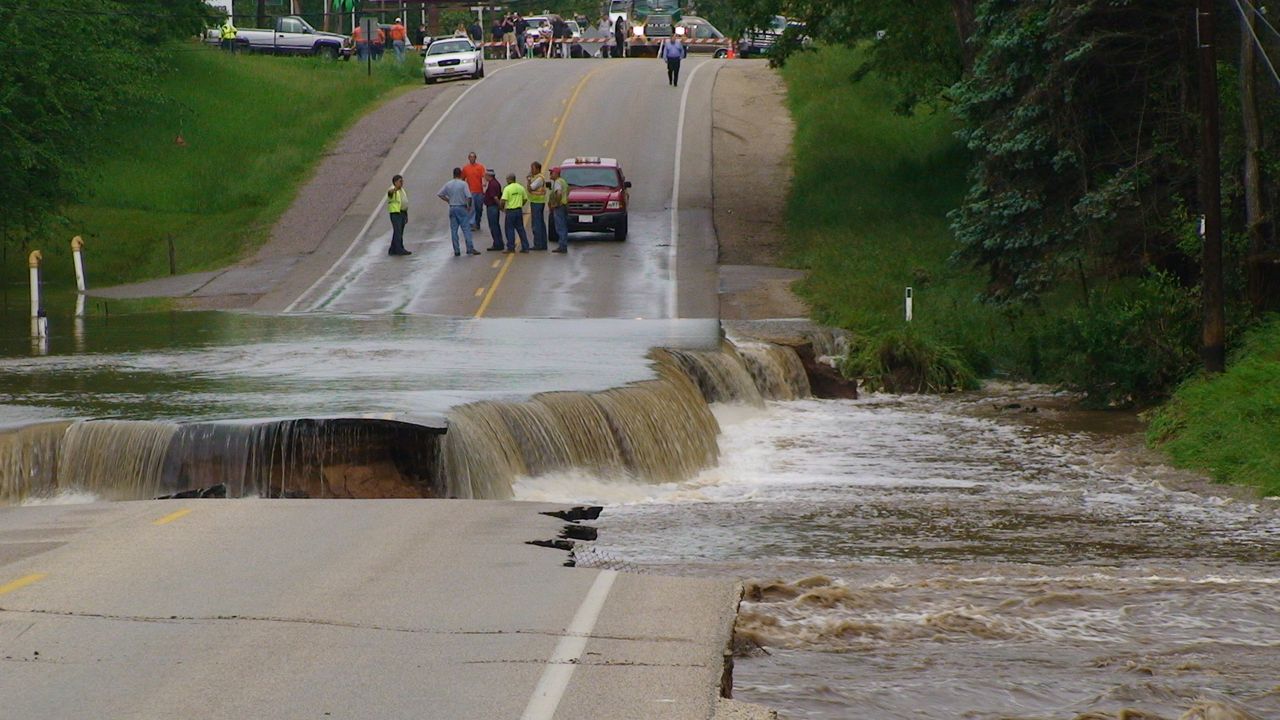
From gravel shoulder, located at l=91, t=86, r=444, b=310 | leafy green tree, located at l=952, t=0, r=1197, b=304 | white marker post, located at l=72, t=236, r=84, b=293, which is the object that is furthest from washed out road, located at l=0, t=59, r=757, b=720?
gravel shoulder, located at l=91, t=86, r=444, b=310

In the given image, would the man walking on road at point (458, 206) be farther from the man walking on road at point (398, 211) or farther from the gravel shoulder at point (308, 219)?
the gravel shoulder at point (308, 219)

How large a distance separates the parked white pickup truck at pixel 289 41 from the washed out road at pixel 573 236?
7.78 metres

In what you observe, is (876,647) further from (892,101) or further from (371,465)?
(892,101)

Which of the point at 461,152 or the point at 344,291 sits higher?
the point at 461,152

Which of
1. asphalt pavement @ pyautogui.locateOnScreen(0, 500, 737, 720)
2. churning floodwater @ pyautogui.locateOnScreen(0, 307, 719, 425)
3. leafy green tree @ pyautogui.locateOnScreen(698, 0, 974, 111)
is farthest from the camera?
leafy green tree @ pyautogui.locateOnScreen(698, 0, 974, 111)

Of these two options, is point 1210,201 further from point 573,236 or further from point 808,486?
point 573,236

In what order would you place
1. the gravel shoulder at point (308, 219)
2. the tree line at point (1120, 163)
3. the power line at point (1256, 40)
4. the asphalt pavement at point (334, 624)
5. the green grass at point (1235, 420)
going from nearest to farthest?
1. the asphalt pavement at point (334, 624)
2. the green grass at point (1235, 420)
3. the power line at point (1256, 40)
4. the tree line at point (1120, 163)
5. the gravel shoulder at point (308, 219)

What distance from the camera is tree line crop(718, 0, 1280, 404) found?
2198cm

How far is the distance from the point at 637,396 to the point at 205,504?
6.56 m

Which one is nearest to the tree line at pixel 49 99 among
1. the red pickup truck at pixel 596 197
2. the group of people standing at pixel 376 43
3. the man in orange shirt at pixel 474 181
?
the man in orange shirt at pixel 474 181

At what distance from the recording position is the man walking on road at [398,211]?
35.7m

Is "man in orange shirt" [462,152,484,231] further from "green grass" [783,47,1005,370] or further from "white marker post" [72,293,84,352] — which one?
"white marker post" [72,293,84,352]

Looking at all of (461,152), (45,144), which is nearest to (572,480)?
(45,144)

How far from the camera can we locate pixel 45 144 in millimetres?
33625
